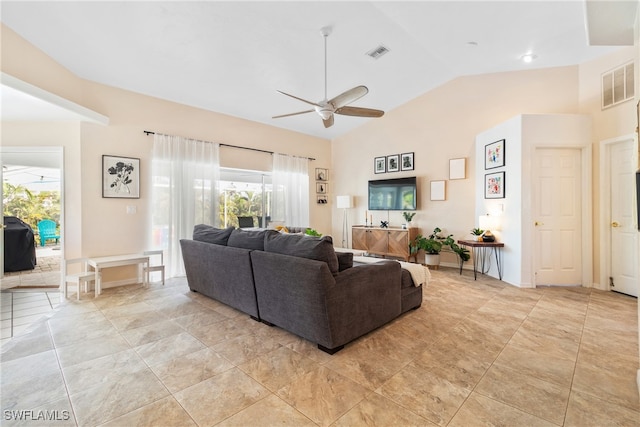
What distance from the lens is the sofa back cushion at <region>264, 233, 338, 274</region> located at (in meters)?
2.36

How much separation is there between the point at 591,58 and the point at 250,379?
6.09m

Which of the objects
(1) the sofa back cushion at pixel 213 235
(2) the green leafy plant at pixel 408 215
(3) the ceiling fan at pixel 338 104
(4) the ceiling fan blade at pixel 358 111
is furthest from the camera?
(2) the green leafy plant at pixel 408 215

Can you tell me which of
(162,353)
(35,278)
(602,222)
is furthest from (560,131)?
(35,278)

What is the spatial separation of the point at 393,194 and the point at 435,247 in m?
1.56

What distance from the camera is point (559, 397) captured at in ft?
5.82

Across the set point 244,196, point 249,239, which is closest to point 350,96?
point 249,239

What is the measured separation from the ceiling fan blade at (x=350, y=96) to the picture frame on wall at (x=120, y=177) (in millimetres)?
3371

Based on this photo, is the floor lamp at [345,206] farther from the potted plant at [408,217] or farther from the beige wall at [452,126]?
the potted plant at [408,217]

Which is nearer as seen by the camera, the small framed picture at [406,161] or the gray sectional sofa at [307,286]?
the gray sectional sofa at [307,286]

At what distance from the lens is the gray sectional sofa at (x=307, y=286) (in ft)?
7.50

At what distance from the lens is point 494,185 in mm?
4742

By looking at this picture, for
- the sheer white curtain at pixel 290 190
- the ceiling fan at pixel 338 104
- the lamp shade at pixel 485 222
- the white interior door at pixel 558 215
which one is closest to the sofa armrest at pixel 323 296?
the ceiling fan at pixel 338 104

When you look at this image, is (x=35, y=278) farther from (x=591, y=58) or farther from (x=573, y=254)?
(x=591, y=58)

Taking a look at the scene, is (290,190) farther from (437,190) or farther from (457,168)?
(457,168)
